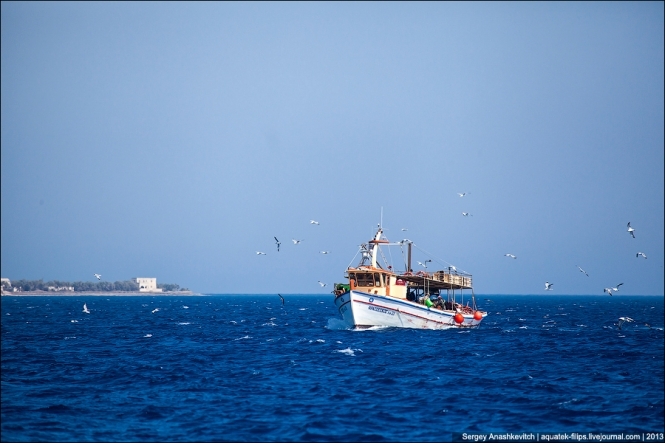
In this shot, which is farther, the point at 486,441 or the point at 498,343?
the point at 498,343

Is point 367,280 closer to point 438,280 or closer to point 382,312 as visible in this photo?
point 382,312

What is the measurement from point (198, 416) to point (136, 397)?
5288 mm

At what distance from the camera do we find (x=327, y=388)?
114ft

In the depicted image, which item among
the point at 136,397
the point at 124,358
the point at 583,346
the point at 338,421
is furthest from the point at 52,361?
the point at 583,346

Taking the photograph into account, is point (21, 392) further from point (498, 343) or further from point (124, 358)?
point (498, 343)

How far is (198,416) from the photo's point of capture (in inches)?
1121

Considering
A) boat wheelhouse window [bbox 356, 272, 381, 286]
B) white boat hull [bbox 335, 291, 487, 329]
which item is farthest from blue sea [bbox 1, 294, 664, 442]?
boat wheelhouse window [bbox 356, 272, 381, 286]

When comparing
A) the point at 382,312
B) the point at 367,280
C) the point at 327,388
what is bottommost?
the point at 327,388

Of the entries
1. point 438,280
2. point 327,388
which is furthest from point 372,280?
point 327,388

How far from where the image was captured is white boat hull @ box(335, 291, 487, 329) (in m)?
60.8

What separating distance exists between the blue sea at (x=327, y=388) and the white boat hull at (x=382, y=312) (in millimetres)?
3680

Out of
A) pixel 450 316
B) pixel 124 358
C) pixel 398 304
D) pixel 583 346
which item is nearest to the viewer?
pixel 124 358

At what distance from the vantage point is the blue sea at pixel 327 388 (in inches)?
1047

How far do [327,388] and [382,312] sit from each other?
27.3 metres
